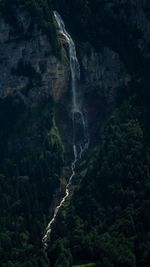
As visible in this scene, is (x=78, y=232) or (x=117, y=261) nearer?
(x=117, y=261)

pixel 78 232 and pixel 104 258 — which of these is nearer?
pixel 104 258

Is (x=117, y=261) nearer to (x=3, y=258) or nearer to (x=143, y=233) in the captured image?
(x=143, y=233)

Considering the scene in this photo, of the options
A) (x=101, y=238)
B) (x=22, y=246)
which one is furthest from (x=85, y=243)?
(x=22, y=246)

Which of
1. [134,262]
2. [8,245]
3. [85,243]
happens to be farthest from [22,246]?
[134,262]

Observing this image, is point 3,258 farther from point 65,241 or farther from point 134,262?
point 134,262

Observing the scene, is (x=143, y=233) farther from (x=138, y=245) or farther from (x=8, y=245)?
(x=8, y=245)

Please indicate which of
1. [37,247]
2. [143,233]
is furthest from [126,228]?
[37,247]

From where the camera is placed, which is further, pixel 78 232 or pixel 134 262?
pixel 78 232
